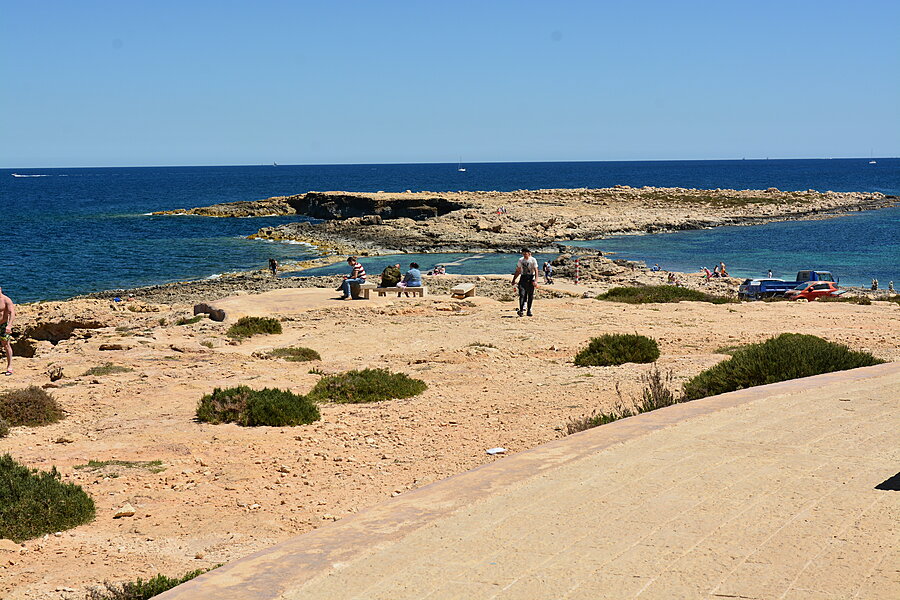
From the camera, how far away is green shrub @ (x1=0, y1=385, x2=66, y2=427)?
34.1ft

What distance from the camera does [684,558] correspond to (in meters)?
4.95

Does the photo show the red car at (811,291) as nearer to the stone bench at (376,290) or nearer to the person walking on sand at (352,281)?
the stone bench at (376,290)

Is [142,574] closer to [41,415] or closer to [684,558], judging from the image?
[684,558]

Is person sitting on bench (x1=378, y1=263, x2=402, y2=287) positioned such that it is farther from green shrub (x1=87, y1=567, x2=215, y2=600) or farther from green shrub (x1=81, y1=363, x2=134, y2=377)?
green shrub (x1=87, y1=567, x2=215, y2=600)

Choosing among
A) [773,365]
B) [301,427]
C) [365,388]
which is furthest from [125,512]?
[773,365]

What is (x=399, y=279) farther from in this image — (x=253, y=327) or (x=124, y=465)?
(x=124, y=465)

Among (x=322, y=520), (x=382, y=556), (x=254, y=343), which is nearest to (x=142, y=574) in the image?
(x=322, y=520)

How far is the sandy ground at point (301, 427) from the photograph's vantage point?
6.94 metres

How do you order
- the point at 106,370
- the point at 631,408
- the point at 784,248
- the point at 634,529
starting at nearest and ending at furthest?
the point at 634,529, the point at 631,408, the point at 106,370, the point at 784,248

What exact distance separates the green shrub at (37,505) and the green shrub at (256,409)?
2.87 meters

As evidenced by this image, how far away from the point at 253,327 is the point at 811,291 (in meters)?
19.2

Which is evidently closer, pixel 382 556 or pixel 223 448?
pixel 382 556

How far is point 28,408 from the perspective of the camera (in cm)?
1052

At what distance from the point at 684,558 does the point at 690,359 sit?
925cm
